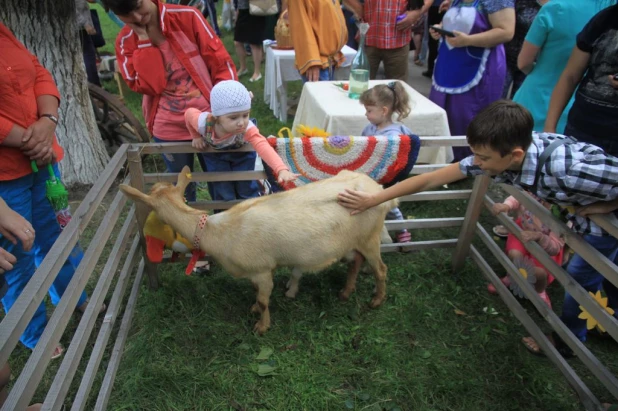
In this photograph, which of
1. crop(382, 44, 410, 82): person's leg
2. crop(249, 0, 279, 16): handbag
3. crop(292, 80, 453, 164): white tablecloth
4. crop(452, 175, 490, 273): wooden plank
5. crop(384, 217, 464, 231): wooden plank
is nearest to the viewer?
crop(452, 175, 490, 273): wooden plank

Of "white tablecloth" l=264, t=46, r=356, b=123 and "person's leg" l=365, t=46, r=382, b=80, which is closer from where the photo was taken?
"person's leg" l=365, t=46, r=382, b=80

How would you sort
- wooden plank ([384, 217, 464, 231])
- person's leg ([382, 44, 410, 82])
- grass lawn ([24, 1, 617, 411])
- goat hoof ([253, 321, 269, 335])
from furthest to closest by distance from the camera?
person's leg ([382, 44, 410, 82]), wooden plank ([384, 217, 464, 231]), goat hoof ([253, 321, 269, 335]), grass lawn ([24, 1, 617, 411])

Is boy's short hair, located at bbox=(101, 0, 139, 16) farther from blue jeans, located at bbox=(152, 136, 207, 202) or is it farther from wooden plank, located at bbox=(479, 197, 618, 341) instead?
wooden plank, located at bbox=(479, 197, 618, 341)

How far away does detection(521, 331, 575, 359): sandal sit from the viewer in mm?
2686

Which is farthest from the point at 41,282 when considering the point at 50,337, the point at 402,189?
the point at 402,189

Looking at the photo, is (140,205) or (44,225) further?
(140,205)

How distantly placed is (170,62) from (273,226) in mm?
1358

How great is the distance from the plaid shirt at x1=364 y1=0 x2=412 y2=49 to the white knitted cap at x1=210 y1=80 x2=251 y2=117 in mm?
3248

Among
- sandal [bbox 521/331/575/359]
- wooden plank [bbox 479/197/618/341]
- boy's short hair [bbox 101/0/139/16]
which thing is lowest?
sandal [bbox 521/331/575/359]

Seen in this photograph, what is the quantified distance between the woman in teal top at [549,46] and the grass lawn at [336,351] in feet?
5.14

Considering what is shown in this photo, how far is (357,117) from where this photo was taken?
3.76 meters

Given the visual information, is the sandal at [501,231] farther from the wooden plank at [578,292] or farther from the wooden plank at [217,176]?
the wooden plank at [217,176]

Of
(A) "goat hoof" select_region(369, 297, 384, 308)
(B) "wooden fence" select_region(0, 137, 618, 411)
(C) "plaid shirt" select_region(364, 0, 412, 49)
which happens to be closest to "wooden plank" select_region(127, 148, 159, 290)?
(B) "wooden fence" select_region(0, 137, 618, 411)

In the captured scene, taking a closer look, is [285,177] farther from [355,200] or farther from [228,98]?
[228,98]
